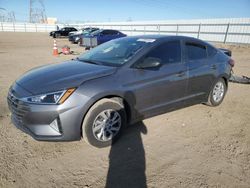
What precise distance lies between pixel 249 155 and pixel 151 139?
1477mm

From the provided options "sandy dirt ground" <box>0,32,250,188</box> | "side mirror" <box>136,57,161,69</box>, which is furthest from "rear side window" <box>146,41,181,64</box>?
"sandy dirt ground" <box>0,32,250,188</box>

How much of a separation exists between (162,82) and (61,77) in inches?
66.4

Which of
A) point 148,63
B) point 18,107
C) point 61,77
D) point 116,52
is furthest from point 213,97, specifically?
point 18,107

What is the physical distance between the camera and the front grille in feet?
9.62

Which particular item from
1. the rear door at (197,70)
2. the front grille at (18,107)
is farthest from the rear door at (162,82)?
the front grille at (18,107)

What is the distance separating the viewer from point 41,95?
2.89 metres

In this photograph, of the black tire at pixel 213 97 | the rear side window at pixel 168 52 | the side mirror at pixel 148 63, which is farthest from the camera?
the black tire at pixel 213 97

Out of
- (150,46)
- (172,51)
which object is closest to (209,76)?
(172,51)

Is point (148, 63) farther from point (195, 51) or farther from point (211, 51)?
point (211, 51)

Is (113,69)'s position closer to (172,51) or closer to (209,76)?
(172,51)

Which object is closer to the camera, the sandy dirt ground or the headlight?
the sandy dirt ground

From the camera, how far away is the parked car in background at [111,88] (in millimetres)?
2916

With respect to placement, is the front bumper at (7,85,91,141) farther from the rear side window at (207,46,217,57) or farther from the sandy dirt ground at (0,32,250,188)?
the rear side window at (207,46,217,57)

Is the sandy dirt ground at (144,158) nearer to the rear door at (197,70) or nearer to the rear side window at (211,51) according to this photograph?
the rear door at (197,70)
